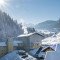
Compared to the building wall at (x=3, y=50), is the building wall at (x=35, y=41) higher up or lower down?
higher up

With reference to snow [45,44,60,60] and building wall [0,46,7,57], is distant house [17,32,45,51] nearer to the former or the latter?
building wall [0,46,7,57]

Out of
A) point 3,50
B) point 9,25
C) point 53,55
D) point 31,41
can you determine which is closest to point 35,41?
point 31,41

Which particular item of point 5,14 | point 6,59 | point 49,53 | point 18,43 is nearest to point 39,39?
point 18,43

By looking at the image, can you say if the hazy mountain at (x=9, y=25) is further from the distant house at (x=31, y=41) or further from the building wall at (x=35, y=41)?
the building wall at (x=35, y=41)

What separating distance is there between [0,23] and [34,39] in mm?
36757

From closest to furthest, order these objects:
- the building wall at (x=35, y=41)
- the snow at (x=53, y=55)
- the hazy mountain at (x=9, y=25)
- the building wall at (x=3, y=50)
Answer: the snow at (x=53, y=55)
the building wall at (x=3, y=50)
the building wall at (x=35, y=41)
the hazy mountain at (x=9, y=25)

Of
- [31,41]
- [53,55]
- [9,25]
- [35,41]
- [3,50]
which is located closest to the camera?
[53,55]

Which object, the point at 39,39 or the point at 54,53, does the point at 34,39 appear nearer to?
the point at 39,39

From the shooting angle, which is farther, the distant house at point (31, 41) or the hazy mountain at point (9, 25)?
the hazy mountain at point (9, 25)

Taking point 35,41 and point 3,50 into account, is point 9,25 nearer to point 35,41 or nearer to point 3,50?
point 35,41

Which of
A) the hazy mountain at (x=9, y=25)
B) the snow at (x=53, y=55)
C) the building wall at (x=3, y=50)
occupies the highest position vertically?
the hazy mountain at (x=9, y=25)

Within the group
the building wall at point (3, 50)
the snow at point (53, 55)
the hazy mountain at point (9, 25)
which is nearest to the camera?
the snow at point (53, 55)

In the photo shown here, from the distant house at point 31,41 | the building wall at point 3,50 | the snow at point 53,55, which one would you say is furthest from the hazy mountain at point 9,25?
the snow at point 53,55

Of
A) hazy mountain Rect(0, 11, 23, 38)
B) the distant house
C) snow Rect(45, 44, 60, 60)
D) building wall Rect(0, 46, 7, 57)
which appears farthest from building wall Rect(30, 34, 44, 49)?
hazy mountain Rect(0, 11, 23, 38)
